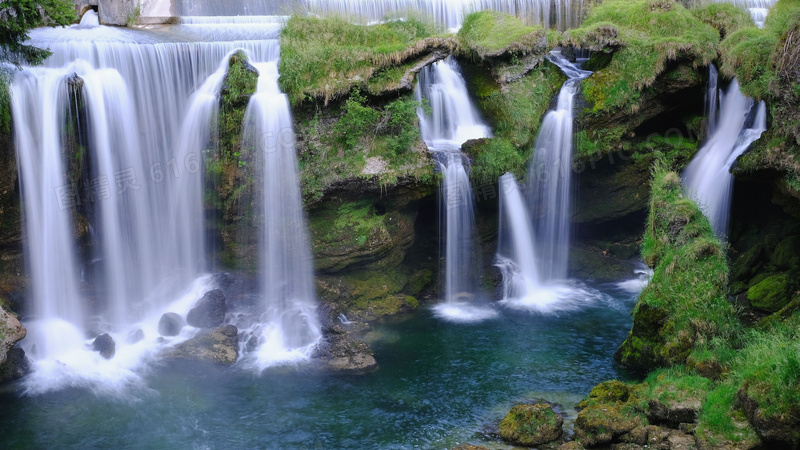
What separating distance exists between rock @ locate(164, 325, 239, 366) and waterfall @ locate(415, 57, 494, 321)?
4662mm

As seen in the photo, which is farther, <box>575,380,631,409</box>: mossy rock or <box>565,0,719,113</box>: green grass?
<box>565,0,719,113</box>: green grass

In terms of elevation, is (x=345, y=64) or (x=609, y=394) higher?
(x=345, y=64)

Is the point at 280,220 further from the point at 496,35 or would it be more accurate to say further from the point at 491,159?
the point at 496,35

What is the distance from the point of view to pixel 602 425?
27.2 ft

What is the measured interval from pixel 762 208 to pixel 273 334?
1027cm

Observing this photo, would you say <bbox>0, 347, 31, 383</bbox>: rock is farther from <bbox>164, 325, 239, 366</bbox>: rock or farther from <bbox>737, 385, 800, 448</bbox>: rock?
<bbox>737, 385, 800, 448</bbox>: rock

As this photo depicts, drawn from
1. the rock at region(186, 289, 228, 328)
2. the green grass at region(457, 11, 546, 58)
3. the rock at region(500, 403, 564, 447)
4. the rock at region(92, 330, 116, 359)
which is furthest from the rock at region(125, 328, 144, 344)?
the green grass at region(457, 11, 546, 58)

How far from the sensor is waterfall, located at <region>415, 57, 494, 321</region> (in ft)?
45.8

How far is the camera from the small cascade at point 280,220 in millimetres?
13344

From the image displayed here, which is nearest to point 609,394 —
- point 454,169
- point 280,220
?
point 454,169

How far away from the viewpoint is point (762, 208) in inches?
505

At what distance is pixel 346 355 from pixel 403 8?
11970 mm

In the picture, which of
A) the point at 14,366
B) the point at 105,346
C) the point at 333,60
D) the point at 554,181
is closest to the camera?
the point at 14,366

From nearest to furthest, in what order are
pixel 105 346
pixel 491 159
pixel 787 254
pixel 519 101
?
pixel 787 254
pixel 105 346
pixel 491 159
pixel 519 101
